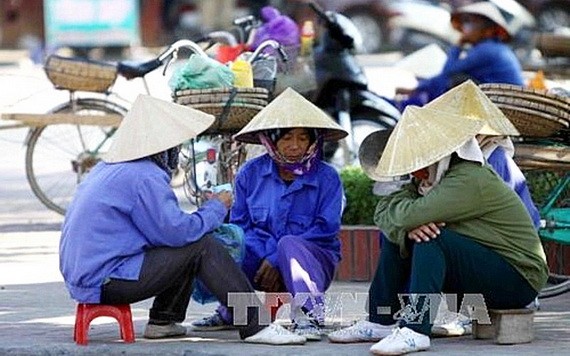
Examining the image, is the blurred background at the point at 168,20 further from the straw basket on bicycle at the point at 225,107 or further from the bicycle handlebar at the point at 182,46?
the straw basket on bicycle at the point at 225,107

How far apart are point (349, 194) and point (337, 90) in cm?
264

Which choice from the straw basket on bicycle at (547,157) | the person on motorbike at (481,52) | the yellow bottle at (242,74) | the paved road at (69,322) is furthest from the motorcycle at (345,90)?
the straw basket on bicycle at (547,157)

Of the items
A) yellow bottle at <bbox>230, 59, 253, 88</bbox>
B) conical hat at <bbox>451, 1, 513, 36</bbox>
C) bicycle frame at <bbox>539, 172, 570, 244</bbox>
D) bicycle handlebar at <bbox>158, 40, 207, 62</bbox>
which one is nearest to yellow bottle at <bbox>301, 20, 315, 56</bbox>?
conical hat at <bbox>451, 1, 513, 36</bbox>

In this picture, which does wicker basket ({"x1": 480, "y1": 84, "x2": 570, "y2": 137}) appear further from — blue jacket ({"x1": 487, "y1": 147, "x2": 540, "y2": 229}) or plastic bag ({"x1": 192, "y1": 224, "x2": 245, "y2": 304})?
plastic bag ({"x1": 192, "y1": 224, "x2": 245, "y2": 304})

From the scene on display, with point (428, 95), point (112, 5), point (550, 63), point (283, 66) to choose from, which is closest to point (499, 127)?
point (283, 66)

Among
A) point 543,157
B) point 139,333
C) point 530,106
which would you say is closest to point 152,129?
point 139,333

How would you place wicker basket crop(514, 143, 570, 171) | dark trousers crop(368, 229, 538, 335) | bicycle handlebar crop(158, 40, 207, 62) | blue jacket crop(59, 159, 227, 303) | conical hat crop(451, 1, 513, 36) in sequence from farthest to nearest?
conical hat crop(451, 1, 513, 36)
bicycle handlebar crop(158, 40, 207, 62)
wicker basket crop(514, 143, 570, 171)
blue jacket crop(59, 159, 227, 303)
dark trousers crop(368, 229, 538, 335)

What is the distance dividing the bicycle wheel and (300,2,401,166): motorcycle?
1.44 m

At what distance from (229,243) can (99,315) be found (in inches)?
25.6

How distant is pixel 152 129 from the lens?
24.4ft

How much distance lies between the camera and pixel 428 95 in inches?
467

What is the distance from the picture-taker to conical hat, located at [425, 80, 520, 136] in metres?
7.53

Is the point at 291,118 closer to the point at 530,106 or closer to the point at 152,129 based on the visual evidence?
the point at 152,129

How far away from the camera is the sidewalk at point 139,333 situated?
7.29 meters
